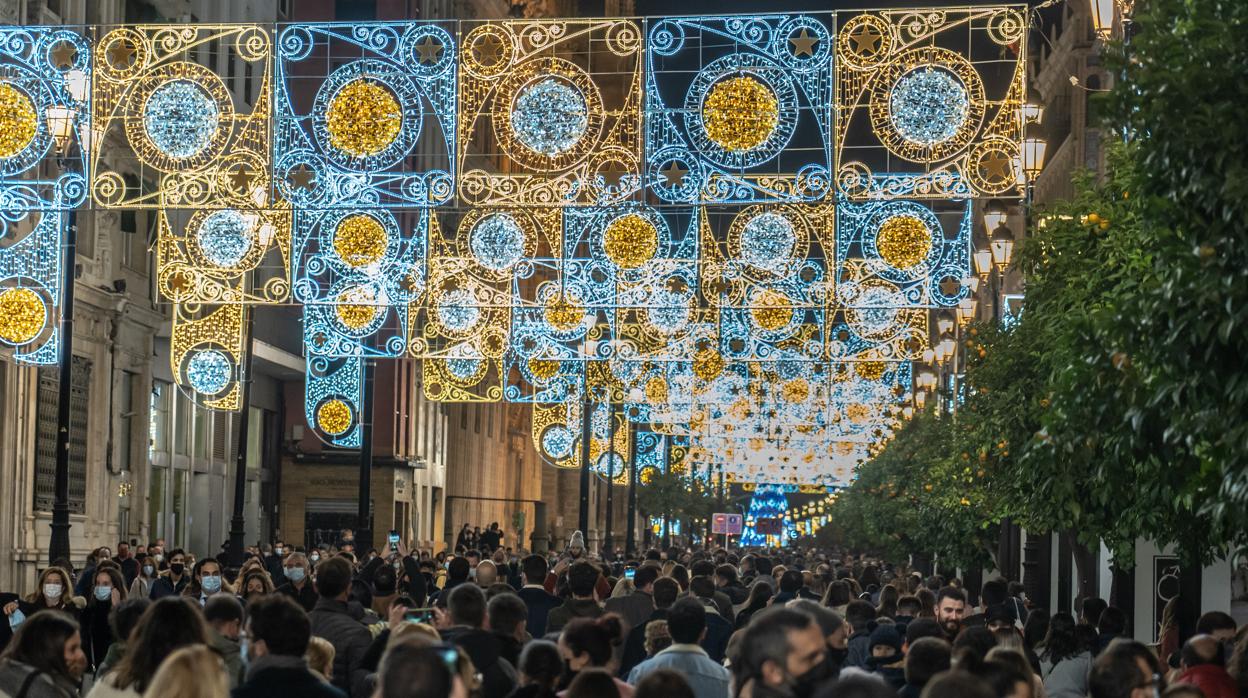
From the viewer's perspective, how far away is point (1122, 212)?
1845 cm

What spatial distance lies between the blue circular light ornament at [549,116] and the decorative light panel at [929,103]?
9.90ft

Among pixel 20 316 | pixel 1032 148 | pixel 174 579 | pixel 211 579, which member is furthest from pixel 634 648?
pixel 20 316

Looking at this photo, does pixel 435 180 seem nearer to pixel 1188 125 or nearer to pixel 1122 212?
pixel 1122 212

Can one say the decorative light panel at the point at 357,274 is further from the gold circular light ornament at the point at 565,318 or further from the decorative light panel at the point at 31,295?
the decorative light panel at the point at 31,295

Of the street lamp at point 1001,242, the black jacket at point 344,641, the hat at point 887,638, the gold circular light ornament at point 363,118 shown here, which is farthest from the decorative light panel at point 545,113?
the hat at point 887,638

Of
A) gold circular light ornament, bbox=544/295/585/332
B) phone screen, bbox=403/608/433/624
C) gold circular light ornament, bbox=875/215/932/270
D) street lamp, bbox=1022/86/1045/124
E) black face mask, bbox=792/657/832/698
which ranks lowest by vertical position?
phone screen, bbox=403/608/433/624

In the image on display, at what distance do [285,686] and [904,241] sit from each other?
60.3 feet

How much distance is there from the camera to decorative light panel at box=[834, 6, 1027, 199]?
78.1ft

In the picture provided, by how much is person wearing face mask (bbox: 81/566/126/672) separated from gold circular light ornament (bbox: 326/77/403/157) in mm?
6191

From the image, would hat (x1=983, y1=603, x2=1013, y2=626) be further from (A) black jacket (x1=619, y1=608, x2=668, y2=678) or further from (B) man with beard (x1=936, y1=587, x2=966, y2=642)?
(A) black jacket (x1=619, y1=608, x2=668, y2=678)

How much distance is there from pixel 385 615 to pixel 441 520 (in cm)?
5902

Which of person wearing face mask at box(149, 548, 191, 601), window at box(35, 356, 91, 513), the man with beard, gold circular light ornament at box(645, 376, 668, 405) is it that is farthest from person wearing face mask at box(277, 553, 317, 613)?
gold circular light ornament at box(645, 376, 668, 405)

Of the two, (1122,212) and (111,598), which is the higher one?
(1122,212)

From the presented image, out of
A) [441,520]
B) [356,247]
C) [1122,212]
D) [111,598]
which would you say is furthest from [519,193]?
[441,520]
